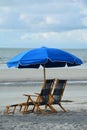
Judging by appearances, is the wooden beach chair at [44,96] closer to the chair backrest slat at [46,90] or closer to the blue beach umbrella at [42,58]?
the chair backrest slat at [46,90]

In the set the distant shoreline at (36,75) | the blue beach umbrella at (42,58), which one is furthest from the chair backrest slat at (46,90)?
the distant shoreline at (36,75)

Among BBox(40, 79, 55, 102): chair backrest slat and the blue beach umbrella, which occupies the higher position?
the blue beach umbrella

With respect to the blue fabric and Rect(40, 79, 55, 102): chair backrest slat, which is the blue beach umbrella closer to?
the blue fabric

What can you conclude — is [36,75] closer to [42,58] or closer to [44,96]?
[44,96]

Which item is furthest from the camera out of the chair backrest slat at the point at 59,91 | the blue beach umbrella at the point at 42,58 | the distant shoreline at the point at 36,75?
the distant shoreline at the point at 36,75

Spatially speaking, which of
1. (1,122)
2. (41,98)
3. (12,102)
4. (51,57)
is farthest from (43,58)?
(12,102)

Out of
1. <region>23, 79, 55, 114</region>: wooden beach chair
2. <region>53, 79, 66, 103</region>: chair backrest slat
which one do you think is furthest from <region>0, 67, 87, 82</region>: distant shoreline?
<region>23, 79, 55, 114</region>: wooden beach chair

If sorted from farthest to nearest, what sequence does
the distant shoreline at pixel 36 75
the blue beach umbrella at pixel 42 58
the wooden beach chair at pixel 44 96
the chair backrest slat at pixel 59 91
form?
the distant shoreline at pixel 36 75, the chair backrest slat at pixel 59 91, the wooden beach chair at pixel 44 96, the blue beach umbrella at pixel 42 58

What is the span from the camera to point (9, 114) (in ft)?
42.1

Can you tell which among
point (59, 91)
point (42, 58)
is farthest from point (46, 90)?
point (42, 58)

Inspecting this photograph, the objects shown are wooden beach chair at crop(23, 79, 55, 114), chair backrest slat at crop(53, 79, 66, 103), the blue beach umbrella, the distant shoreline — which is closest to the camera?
the blue beach umbrella

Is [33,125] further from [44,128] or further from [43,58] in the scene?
[43,58]

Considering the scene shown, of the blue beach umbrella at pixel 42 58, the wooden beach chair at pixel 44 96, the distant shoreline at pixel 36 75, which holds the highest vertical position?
the blue beach umbrella at pixel 42 58

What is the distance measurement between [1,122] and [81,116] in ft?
7.36
